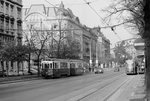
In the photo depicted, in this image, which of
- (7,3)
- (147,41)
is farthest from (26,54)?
(147,41)

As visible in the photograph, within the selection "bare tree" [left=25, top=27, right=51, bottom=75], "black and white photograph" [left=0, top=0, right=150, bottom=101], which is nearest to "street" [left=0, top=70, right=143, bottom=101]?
"black and white photograph" [left=0, top=0, right=150, bottom=101]

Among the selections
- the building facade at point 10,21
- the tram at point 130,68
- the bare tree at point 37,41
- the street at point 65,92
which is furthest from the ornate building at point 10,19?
the street at point 65,92

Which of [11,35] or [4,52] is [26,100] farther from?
[11,35]

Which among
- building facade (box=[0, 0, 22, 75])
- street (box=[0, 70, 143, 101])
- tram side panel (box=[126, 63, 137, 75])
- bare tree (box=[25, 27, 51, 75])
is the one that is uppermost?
building facade (box=[0, 0, 22, 75])

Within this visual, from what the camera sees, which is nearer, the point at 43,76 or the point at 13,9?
the point at 43,76

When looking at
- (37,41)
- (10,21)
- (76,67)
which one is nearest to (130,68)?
(76,67)

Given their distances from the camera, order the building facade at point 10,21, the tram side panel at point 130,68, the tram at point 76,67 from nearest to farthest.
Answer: the tram at point 76,67 < the building facade at point 10,21 < the tram side panel at point 130,68

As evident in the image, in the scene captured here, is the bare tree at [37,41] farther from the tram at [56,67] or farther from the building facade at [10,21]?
the tram at [56,67]

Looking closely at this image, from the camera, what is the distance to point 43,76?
4481cm

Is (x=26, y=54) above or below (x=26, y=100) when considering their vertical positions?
above

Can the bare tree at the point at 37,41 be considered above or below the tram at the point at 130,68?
above

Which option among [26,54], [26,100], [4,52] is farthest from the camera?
[26,54]

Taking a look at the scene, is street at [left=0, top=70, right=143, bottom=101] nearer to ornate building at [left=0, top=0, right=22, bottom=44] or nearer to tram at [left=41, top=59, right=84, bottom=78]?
tram at [left=41, top=59, right=84, bottom=78]

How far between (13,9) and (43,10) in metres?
40.0
